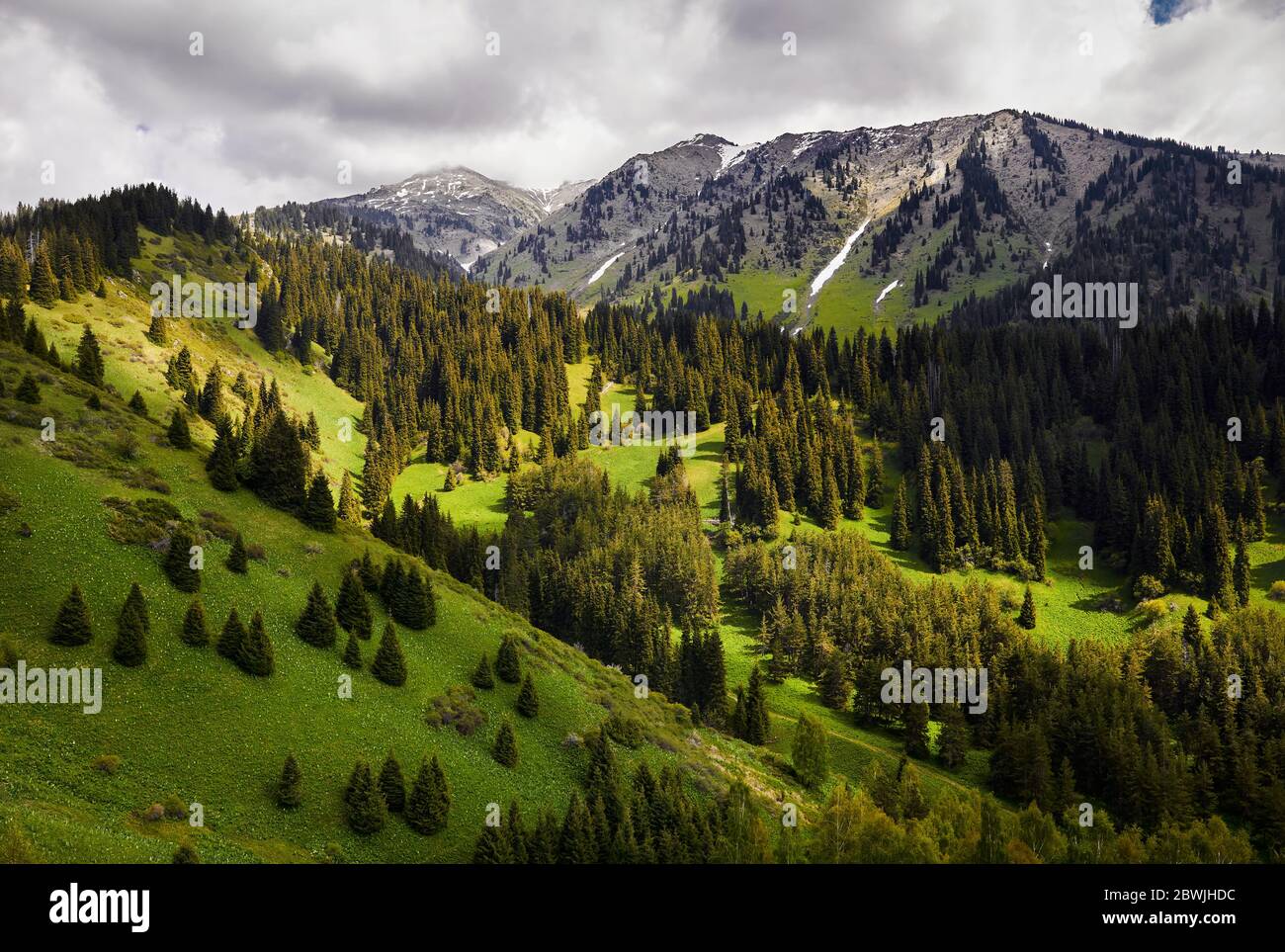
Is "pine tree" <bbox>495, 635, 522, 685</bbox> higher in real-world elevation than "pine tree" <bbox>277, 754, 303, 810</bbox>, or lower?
higher

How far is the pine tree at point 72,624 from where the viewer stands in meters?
48.9

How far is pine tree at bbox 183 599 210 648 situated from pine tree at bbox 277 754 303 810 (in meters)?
12.9

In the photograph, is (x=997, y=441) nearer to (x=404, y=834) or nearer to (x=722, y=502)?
(x=722, y=502)

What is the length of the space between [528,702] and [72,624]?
35.2 meters

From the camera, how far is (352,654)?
6294 cm

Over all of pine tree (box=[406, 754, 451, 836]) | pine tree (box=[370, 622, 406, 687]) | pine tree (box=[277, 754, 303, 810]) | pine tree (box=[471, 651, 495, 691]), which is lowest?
pine tree (box=[406, 754, 451, 836])

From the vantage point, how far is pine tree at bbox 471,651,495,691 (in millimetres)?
69500

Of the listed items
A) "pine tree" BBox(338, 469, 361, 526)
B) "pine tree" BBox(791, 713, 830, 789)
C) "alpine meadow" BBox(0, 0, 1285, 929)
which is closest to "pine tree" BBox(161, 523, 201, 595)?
"alpine meadow" BBox(0, 0, 1285, 929)

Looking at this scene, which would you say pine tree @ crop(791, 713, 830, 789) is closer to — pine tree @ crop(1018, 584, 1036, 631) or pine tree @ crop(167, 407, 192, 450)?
pine tree @ crop(1018, 584, 1036, 631)

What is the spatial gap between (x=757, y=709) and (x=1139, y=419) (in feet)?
483

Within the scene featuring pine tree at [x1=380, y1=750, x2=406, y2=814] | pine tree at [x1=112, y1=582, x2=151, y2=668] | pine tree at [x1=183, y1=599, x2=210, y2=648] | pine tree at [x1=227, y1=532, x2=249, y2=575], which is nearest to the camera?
pine tree at [x1=112, y1=582, x2=151, y2=668]

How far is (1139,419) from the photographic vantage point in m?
185

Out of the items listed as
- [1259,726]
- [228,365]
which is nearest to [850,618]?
[1259,726]

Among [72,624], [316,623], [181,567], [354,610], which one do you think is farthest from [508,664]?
[72,624]
